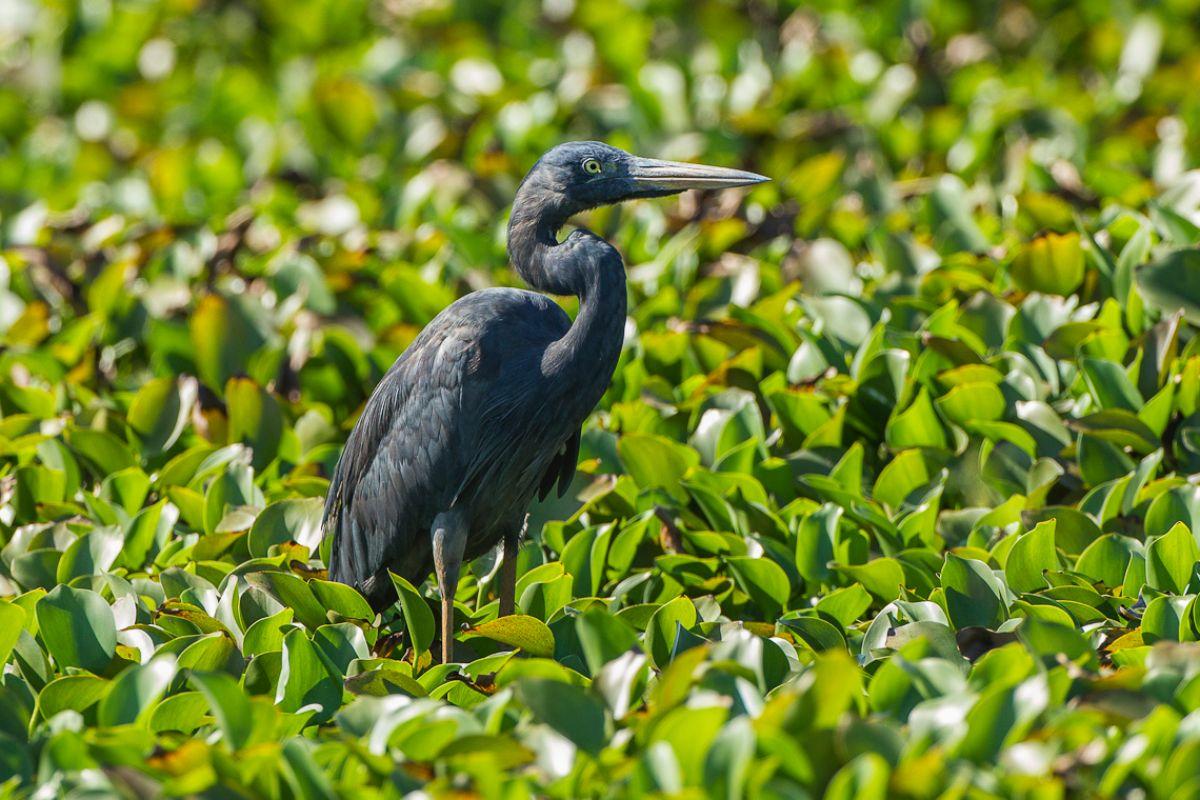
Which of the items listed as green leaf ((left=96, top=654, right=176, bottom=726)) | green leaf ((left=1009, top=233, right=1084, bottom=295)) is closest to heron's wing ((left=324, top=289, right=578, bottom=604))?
green leaf ((left=96, top=654, right=176, bottom=726))

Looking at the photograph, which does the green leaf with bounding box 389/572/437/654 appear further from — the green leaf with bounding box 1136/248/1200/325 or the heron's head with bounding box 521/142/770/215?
the green leaf with bounding box 1136/248/1200/325

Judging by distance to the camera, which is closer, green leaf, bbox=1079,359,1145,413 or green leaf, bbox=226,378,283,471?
green leaf, bbox=1079,359,1145,413

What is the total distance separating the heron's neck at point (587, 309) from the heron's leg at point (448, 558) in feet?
1.65

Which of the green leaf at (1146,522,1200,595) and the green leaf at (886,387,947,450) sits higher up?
the green leaf at (886,387,947,450)

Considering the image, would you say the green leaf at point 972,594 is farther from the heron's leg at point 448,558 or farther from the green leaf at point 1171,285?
the green leaf at point 1171,285

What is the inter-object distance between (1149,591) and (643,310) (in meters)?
2.69

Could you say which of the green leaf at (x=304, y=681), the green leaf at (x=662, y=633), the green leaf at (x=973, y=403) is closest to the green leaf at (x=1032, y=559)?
the green leaf at (x=973, y=403)

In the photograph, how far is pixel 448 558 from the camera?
4.52m

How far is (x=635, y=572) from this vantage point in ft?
16.5

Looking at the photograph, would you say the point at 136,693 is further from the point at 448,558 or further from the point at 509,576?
the point at 509,576

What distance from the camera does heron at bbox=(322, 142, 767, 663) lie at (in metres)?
4.45

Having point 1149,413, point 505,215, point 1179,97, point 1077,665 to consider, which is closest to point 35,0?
point 505,215

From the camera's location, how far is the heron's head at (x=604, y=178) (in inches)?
183

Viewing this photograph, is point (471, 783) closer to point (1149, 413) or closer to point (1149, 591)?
point (1149, 591)
